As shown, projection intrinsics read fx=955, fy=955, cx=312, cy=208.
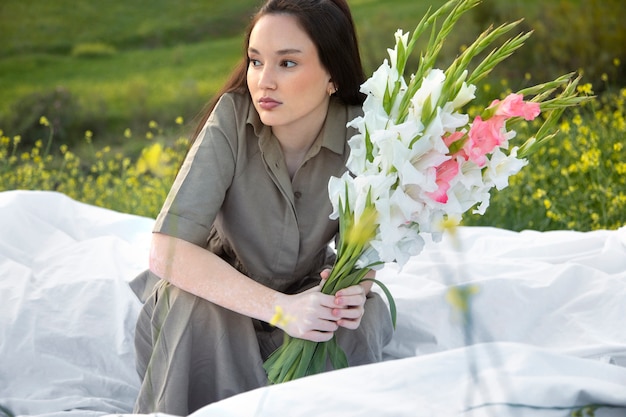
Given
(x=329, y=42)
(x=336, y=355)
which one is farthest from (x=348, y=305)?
(x=329, y=42)

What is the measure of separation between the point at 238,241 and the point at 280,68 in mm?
429

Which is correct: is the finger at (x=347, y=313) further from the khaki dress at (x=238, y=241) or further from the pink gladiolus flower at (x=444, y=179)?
the pink gladiolus flower at (x=444, y=179)

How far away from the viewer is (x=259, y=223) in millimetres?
2213

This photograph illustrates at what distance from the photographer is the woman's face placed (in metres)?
2.07

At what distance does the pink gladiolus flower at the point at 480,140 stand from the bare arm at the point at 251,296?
0.38 meters

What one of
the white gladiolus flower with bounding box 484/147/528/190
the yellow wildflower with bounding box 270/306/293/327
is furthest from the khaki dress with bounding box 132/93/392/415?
the yellow wildflower with bounding box 270/306/293/327

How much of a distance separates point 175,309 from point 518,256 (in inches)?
48.3

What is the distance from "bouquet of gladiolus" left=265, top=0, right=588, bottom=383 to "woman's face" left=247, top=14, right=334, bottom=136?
0.28m

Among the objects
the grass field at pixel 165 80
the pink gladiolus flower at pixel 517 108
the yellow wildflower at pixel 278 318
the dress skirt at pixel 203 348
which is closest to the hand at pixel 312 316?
the dress skirt at pixel 203 348

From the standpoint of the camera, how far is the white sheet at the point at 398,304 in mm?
2074

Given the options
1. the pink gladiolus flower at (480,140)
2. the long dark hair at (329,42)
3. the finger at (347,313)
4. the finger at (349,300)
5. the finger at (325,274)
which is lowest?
the finger at (347,313)

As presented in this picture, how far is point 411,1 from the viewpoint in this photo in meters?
9.27

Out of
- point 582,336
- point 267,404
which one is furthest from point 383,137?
point 582,336

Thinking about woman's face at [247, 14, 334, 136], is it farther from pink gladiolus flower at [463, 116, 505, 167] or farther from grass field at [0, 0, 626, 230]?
grass field at [0, 0, 626, 230]
